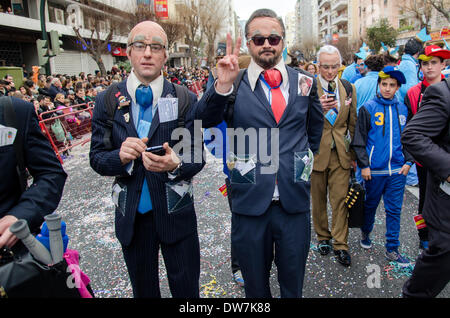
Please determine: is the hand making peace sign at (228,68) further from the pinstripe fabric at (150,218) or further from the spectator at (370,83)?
the spectator at (370,83)

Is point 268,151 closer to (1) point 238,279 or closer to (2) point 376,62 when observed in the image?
(1) point 238,279

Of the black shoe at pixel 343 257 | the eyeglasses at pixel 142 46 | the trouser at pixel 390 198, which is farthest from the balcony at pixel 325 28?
the eyeglasses at pixel 142 46

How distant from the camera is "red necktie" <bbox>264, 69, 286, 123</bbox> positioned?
222 cm

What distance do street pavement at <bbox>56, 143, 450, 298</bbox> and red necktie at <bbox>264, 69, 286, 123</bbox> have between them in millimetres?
1777

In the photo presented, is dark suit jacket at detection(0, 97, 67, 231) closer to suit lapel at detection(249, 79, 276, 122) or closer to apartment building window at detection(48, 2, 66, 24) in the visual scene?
suit lapel at detection(249, 79, 276, 122)

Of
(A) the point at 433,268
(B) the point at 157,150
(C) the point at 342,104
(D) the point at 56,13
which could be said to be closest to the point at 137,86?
(B) the point at 157,150

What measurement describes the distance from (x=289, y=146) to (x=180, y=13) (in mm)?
49184

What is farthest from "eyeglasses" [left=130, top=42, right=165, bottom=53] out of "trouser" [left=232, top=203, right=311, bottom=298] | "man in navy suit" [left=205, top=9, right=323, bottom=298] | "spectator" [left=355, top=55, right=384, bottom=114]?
"spectator" [left=355, top=55, right=384, bottom=114]

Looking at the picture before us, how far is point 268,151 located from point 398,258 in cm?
225

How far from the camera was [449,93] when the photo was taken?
2213 millimetres

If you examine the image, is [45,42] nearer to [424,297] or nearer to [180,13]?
[424,297]

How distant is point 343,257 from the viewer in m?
3.47

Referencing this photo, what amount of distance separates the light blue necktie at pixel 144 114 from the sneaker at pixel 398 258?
8.79 feet
